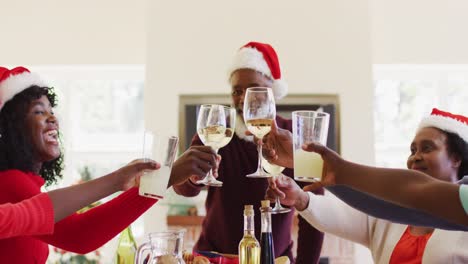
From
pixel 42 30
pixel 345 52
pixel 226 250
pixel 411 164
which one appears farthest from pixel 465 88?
pixel 42 30

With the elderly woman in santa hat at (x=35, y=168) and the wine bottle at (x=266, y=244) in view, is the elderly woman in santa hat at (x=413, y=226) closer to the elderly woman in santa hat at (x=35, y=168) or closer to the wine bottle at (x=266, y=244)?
the wine bottle at (x=266, y=244)

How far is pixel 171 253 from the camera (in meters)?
1.10

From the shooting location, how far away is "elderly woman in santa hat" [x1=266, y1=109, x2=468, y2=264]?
1473mm

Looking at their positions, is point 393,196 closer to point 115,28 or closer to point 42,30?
point 115,28

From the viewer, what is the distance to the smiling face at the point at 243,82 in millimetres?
1851

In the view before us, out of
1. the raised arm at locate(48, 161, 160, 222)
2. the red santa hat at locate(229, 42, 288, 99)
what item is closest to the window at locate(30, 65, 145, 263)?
the red santa hat at locate(229, 42, 288, 99)

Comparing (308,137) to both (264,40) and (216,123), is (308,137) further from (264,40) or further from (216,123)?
(264,40)

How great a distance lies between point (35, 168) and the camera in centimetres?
158

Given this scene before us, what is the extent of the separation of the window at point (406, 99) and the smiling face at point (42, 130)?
3.28 meters

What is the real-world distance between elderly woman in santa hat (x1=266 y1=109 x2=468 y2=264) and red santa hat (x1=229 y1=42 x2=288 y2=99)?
0.52 m

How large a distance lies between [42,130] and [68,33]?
3.03 m

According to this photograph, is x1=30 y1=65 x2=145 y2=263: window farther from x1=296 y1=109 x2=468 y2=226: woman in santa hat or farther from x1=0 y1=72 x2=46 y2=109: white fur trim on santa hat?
x1=296 y1=109 x2=468 y2=226: woman in santa hat

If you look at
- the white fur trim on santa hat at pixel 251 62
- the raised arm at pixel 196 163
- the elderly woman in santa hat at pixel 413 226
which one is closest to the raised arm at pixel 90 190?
the raised arm at pixel 196 163

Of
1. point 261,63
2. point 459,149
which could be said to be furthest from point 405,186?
point 261,63
